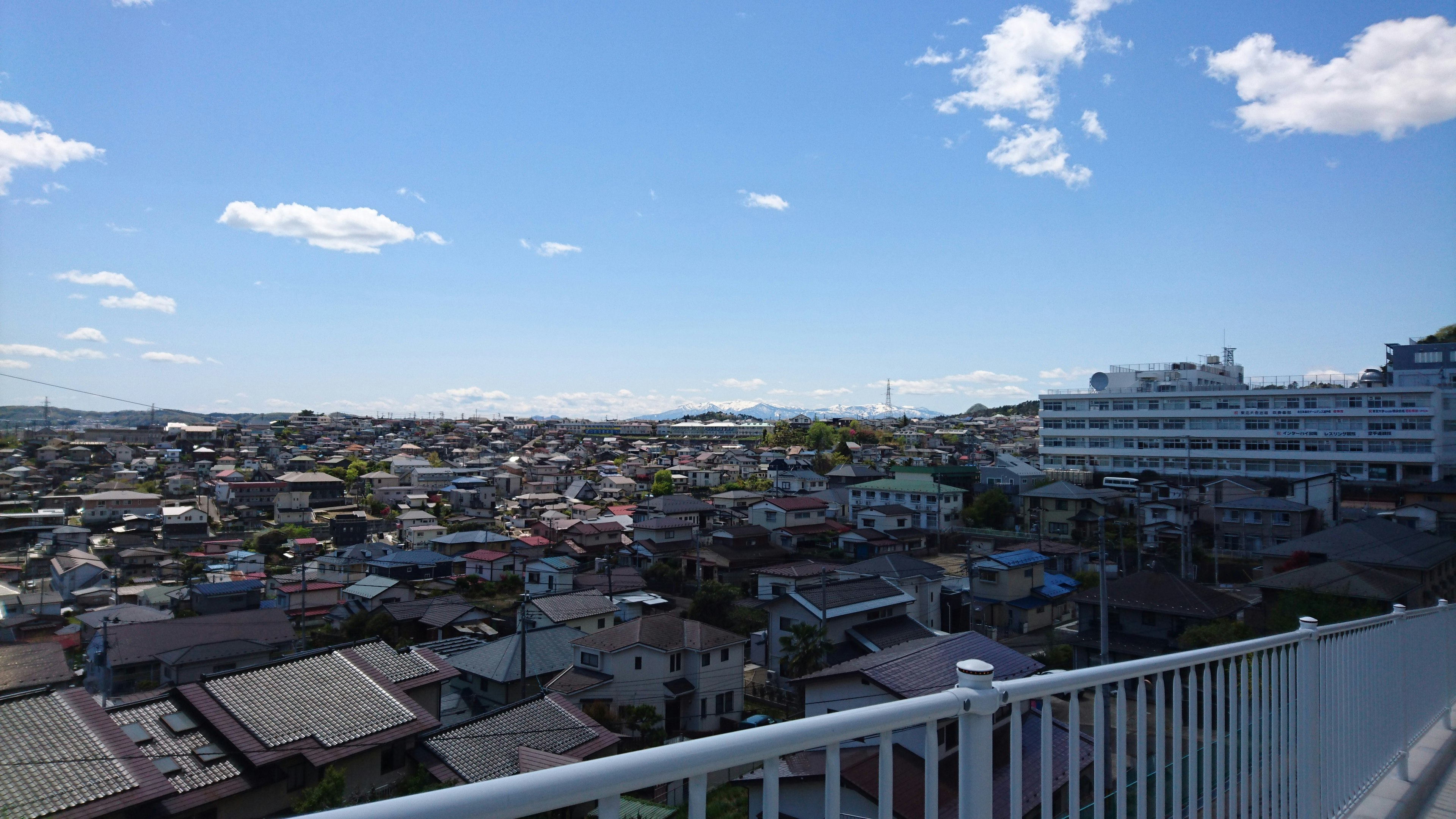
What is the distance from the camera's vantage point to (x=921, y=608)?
17484 mm

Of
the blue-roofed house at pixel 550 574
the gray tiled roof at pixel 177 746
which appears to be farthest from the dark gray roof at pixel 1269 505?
the gray tiled roof at pixel 177 746

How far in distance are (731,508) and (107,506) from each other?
26.9m

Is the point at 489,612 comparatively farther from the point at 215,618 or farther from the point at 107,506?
the point at 107,506

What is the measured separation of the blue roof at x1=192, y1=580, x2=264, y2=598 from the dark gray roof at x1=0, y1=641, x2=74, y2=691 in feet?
20.8

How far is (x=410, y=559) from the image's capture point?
23719mm

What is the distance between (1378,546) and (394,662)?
18.4 meters

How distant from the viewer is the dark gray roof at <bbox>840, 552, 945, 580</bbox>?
1788 centimetres

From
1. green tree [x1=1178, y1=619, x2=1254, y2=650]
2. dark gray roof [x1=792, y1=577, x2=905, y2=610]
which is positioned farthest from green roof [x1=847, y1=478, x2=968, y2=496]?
green tree [x1=1178, y1=619, x2=1254, y2=650]

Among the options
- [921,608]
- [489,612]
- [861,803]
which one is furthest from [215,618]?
[861,803]

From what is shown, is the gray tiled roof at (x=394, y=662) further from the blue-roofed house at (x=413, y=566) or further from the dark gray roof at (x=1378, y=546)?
the dark gray roof at (x=1378, y=546)

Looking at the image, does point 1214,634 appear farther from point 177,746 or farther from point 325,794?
point 177,746

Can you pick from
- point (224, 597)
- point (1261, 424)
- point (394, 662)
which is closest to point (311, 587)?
point (224, 597)

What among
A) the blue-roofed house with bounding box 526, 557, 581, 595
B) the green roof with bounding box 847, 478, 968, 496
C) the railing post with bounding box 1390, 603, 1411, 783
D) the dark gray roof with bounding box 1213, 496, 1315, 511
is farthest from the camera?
the green roof with bounding box 847, 478, 968, 496

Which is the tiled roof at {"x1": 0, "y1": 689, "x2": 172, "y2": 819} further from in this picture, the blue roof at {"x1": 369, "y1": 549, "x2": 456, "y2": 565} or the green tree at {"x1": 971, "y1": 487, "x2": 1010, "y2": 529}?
the green tree at {"x1": 971, "y1": 487, "x2": 1010, "y2": 529}
